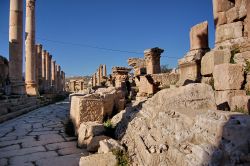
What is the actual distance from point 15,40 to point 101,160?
47.1 feet

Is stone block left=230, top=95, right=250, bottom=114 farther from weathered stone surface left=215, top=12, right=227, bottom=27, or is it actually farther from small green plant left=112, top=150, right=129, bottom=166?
weathered stone surface left=215, top=12, right=227, bottom=27

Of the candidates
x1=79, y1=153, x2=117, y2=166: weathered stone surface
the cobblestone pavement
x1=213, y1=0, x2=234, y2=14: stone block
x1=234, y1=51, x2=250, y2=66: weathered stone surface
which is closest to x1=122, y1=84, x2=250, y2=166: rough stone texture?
x1=79, y1=153, x2=117, y2=166: weathered stone surface

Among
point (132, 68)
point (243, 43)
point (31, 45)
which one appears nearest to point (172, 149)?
point (243, 43)

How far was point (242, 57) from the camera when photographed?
6.09 m

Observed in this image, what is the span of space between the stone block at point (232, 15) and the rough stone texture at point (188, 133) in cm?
413

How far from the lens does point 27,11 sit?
19.1 metres

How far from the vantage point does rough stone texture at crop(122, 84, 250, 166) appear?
2086 mm

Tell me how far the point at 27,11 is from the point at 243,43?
1746 centimetres

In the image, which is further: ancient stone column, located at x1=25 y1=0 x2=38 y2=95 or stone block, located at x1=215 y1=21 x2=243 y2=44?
ancient stone column, located at x1=25 y1=0 x2=38 y2=95

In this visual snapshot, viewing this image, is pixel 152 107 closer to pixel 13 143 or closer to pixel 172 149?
pixel 172 149

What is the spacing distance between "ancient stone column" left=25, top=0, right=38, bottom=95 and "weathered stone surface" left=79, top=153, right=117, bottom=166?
16269 mm

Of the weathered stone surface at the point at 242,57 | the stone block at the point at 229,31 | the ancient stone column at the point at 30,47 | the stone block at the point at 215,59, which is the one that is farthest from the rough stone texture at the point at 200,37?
the ancient stone column at the point at 30,47

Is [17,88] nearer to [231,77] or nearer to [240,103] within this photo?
[231,77]

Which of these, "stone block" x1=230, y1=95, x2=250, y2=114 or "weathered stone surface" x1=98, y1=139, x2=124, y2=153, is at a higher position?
"stone block" x1=230, y1=95, x2=250, y2=114
